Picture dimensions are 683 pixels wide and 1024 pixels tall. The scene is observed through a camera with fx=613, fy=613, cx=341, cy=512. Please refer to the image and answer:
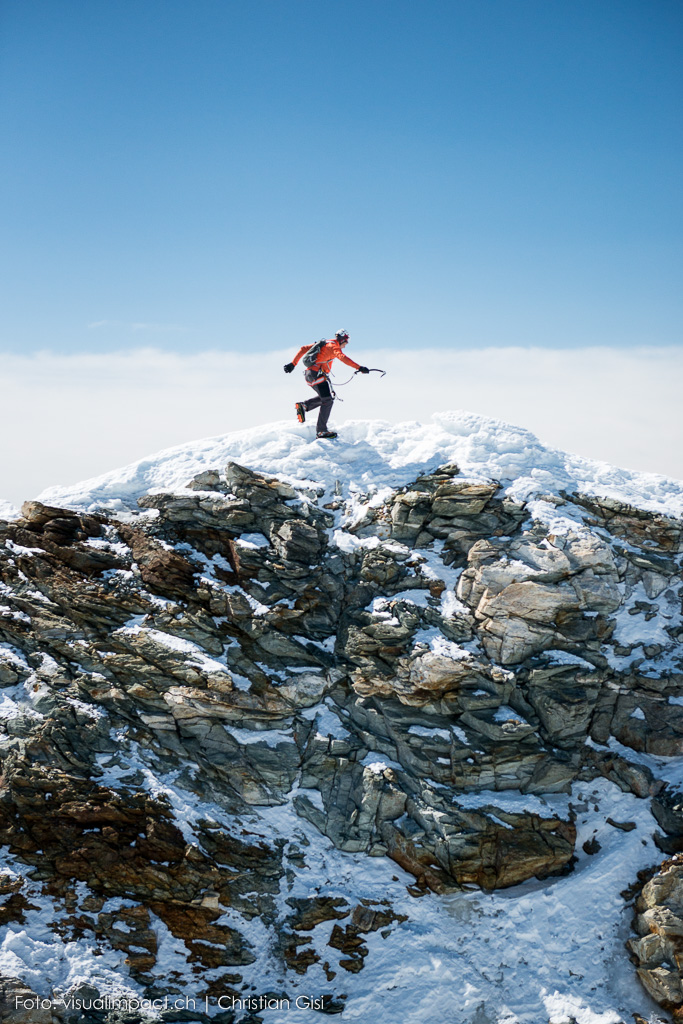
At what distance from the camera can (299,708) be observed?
18156mm

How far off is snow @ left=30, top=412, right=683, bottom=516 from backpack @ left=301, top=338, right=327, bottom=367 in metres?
3.67

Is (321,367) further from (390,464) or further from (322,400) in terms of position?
(390,464)

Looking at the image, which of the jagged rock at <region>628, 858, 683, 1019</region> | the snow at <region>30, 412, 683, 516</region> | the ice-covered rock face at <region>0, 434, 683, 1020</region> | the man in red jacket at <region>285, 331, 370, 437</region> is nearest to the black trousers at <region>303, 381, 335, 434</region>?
the man in red jacket at <region>285, 331, 370, 437</region>

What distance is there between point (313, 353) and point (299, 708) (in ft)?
38.3

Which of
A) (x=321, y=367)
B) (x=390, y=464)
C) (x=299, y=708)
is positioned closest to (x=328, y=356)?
(x=321, y=367)

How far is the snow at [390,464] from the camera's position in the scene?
69.9 ft

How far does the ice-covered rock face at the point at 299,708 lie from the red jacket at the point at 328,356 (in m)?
4.48

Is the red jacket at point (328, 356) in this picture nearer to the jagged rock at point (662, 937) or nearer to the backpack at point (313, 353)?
the backpack at point (313, 353)

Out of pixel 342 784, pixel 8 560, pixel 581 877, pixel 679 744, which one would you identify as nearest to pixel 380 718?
pixel 342 784

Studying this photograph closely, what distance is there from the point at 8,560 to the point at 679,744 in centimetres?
2032

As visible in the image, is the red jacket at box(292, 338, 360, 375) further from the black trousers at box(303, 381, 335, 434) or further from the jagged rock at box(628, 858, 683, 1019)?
the jagged rock at box(628, 858, 683, 1019)

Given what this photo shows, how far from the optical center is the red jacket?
21.0 m

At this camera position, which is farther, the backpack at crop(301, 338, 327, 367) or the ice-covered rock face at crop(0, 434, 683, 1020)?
the backpack at crop(301, 338, 327, 367)

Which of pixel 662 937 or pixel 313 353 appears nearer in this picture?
pixel 662 937
